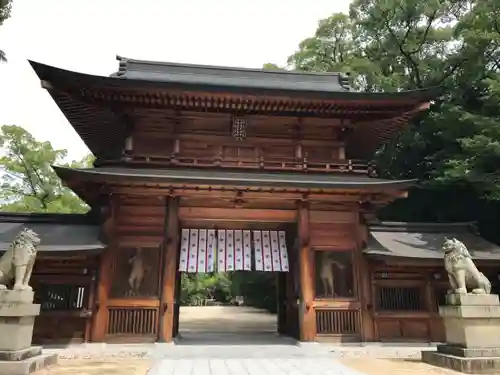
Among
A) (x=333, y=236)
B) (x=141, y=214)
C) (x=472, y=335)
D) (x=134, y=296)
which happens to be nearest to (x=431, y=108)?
(x=333, y=236)

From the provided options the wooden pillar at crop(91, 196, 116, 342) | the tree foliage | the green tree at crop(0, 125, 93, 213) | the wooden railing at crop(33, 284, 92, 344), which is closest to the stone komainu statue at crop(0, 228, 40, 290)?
the wooden pillar at crop(91, 196, 116, 342)

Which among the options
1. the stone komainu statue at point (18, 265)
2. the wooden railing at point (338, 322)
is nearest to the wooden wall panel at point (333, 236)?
the wooden railing at point (338, 322)

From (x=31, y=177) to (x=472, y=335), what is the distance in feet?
108

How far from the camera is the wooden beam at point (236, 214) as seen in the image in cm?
1202

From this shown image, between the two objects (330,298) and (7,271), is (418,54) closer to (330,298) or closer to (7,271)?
(330,298)

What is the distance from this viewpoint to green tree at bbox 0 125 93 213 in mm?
31000

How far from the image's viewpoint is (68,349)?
33.7 feet

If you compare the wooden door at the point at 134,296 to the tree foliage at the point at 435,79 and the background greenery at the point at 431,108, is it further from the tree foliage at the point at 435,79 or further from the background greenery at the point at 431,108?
the tree foliage at the point at 435,79

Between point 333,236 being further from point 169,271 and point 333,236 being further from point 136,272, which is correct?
point 136,272

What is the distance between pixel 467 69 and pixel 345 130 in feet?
30.7

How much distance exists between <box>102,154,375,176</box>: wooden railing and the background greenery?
206 inches

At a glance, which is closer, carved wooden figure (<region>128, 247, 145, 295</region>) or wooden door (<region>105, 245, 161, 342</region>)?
wooden door (<region>105, 245, 161, 342</region>)

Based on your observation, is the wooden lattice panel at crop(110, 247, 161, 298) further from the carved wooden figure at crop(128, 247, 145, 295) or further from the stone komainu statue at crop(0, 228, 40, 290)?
the stone komainu statue at crop(0, 228, 40, 290)

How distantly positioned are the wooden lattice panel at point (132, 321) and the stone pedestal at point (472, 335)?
706cm
